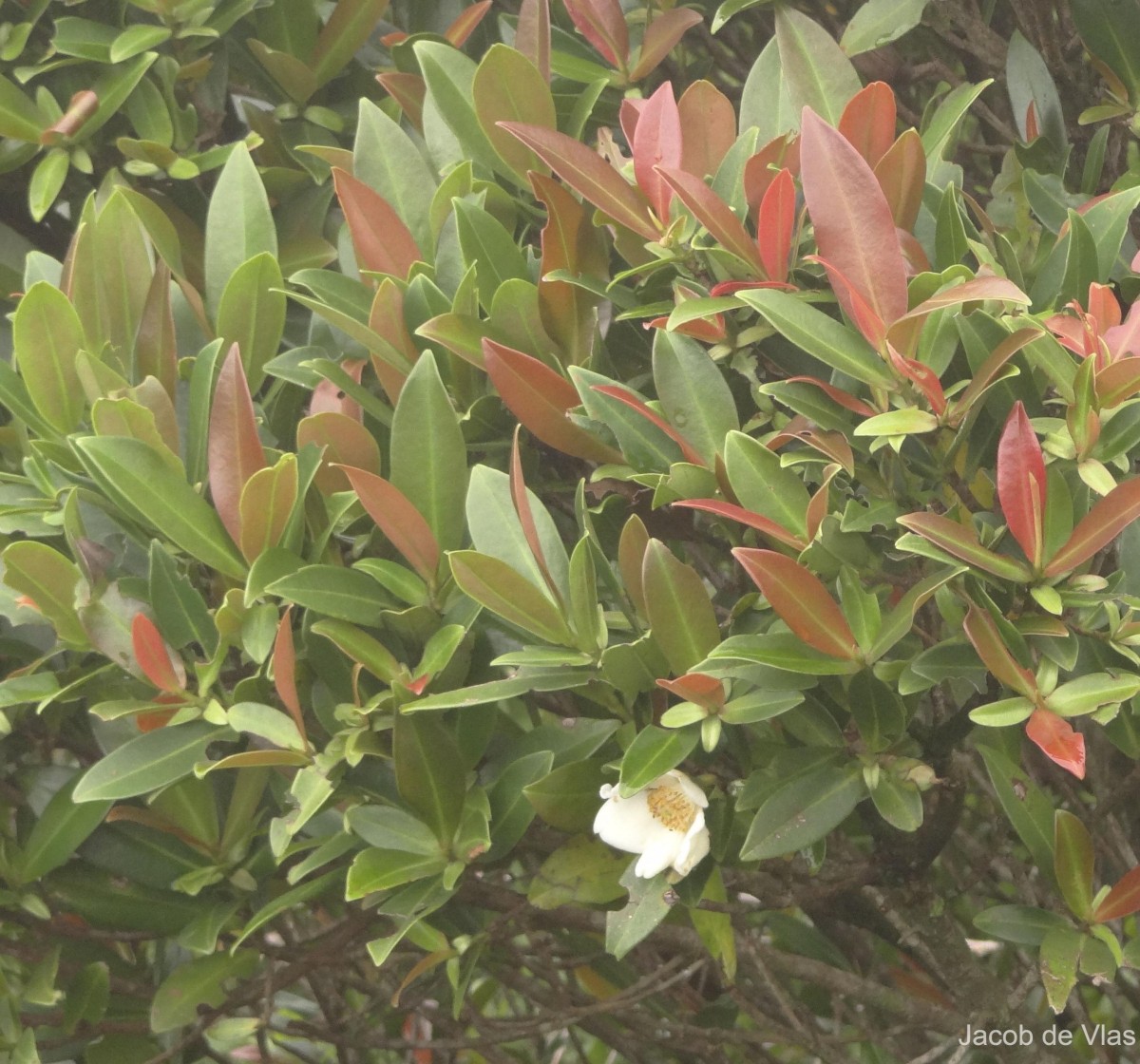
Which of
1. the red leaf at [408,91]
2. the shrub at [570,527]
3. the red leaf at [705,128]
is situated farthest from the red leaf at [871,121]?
the red leaf at [408,91]

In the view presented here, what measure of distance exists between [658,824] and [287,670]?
0.29 m

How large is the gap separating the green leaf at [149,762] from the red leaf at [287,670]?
0.09 meters

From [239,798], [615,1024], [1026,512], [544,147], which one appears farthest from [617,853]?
[615,1024]

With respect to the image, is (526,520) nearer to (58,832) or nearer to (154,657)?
(154,657)

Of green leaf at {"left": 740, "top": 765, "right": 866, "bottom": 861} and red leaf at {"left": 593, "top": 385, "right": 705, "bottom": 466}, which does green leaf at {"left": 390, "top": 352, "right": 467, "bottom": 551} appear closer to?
red leaf at {"left": 593, "top": 385, "right": 705, "bottom": 466}

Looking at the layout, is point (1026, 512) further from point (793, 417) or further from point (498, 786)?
point (498, 786)

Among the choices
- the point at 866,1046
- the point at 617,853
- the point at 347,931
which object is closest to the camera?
the point at 617,853

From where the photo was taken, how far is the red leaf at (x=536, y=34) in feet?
3.64

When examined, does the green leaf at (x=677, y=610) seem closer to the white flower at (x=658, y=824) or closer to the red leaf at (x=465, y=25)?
the white flower at (x=658, y=824)

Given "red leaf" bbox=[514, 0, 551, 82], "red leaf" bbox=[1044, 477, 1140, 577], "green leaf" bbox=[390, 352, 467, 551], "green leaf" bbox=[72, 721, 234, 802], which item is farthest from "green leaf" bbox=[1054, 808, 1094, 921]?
"red leaf" bbox=[514, 0, 551, 82]

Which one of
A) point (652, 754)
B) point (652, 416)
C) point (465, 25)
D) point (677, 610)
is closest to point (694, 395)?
point (652, 416)

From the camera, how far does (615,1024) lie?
5.54ft

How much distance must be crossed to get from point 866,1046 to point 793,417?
102 centimetres

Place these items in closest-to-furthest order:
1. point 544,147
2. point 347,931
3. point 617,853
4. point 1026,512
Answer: point 1026,512 < point 544,147 < point 617,853 < point 347,931
